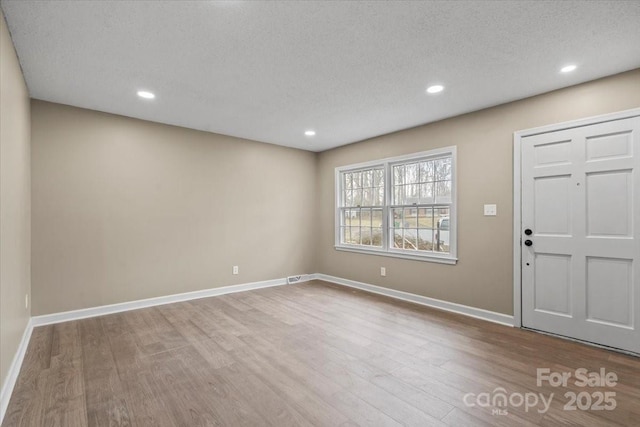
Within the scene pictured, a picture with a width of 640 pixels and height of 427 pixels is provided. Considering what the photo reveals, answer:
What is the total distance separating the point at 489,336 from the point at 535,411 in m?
1.25

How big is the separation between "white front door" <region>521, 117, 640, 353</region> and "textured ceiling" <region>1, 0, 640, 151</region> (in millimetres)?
685

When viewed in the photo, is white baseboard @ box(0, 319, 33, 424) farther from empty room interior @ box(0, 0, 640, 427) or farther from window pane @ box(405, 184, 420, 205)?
window pane @ box(405, 184, 420, 205)

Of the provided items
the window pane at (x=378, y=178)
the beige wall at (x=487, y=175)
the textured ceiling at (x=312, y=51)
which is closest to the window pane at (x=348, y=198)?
the window pane at (x=378, y=178)

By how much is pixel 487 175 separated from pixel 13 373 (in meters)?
4.85

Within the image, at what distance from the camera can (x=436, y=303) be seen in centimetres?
409

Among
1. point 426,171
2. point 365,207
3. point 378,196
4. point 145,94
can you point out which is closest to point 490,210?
point 426,171

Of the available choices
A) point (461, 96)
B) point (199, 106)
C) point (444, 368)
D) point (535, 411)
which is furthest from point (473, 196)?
point (199, 106)

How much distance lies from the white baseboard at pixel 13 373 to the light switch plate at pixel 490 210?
4543 millimetres

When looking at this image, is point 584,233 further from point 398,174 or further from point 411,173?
point 398,174

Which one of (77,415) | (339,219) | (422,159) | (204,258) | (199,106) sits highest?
(199,106)

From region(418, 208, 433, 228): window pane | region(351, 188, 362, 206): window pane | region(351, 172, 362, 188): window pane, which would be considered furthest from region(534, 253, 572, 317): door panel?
region(351, 172, 362, 188): window pane

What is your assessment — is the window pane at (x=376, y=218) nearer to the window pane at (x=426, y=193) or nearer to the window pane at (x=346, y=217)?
the window pane at (x=346, y=217)

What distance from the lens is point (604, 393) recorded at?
6.95 ft

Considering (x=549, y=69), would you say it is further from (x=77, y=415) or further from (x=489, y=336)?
(x=77, y=415)
